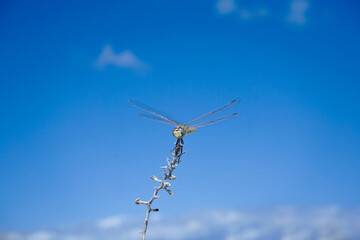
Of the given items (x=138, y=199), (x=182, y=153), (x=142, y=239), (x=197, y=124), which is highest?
(x=197, y=124)

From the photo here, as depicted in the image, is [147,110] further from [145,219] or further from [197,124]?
[145,219]

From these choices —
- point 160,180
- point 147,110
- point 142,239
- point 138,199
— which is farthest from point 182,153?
point 147,110

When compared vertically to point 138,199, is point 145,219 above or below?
below

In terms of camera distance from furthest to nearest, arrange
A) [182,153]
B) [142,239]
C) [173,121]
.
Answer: [173,121]
[182,153]
[142,239]

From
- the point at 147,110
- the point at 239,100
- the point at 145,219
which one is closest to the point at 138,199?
the point at 145,219

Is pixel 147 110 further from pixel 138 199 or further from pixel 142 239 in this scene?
pixel 142 239

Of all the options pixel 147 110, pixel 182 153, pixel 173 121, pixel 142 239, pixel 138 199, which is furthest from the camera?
pixel 147 110

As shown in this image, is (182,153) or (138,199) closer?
(138,199)
